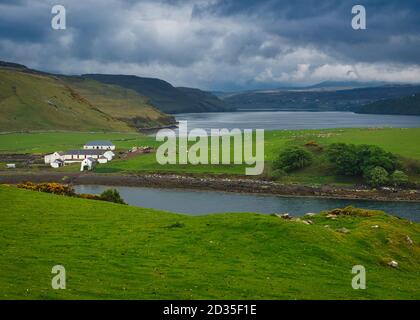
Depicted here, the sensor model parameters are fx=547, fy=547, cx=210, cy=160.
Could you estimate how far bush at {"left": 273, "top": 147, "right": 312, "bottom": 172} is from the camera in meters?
136

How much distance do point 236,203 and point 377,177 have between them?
3605cm

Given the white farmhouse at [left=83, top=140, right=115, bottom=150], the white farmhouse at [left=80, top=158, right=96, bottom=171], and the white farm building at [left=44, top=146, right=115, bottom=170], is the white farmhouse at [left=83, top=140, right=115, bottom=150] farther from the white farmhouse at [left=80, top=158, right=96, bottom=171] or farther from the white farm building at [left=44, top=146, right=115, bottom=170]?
the white farmhouse at [left=80, top=158, right=96, bottom=171]

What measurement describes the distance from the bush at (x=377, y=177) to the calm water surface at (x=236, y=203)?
12.1m

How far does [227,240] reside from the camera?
36688mm

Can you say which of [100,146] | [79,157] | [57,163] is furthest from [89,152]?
[100,146]

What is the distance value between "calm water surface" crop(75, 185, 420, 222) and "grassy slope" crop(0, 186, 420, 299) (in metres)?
51.2

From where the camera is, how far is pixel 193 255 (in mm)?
33312

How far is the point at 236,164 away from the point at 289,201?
3834 centimetres

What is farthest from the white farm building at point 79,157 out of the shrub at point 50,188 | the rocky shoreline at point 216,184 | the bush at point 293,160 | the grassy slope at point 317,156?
the shrub at point 50,188

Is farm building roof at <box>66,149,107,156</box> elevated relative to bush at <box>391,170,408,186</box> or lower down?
elevated

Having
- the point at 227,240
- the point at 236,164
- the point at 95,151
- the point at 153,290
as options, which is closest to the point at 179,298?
the point at 153,290

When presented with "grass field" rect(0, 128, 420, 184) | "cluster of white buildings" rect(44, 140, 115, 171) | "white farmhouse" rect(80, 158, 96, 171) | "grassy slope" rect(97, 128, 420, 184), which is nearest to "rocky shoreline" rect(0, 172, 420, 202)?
"grass field" rect(0, 128, 420, 184)

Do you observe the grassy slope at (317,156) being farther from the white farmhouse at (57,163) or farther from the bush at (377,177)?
the white farmhouse at (57,163)

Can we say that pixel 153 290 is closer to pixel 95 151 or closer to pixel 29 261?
pixel 29 261
